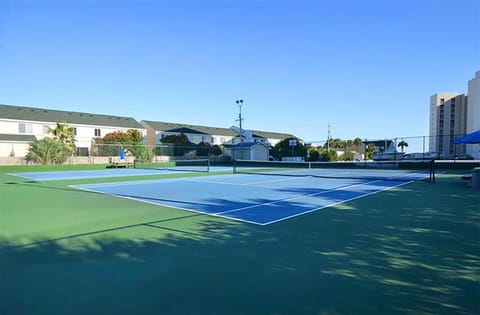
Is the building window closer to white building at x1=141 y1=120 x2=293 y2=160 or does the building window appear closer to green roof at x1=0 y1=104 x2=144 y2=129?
green roof at x1=0 y1=104 x2=144 y2=129

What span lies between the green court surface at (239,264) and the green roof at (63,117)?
39.5 meters

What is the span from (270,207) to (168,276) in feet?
14.2

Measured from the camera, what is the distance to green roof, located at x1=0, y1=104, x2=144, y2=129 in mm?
38250

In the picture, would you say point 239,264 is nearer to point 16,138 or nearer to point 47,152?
point 47,152

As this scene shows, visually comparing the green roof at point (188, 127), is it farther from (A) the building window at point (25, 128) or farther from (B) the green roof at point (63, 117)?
(A) the building window at point (25, 128)

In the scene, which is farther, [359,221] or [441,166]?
[441,166]

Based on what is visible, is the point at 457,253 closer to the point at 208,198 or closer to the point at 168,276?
the point at 168,276

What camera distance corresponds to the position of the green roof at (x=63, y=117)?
3825 centimetres

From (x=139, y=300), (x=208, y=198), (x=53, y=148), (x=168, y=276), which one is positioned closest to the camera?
(x=139, y=300)

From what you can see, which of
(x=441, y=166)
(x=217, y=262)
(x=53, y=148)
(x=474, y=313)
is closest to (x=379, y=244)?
(x=474, y=313)

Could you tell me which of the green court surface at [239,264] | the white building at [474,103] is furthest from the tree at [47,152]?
the white building at [474,103]

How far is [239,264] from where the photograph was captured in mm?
3631

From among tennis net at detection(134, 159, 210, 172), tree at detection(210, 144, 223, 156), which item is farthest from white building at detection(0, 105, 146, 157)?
tree at detection(210, 144, 223, 156)

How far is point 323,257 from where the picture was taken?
3863 millimetres
